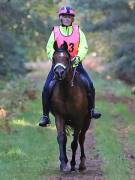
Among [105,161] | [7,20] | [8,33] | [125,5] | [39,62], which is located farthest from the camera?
[39,62]

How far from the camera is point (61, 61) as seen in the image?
11422 mm

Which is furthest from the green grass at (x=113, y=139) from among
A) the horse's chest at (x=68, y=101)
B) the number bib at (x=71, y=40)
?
the number bib at (x=71, y=40)

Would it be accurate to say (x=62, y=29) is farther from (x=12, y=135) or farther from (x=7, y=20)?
(x=7, y=20)

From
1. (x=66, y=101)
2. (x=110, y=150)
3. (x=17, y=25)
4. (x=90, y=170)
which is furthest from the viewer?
(x=17, y=25)

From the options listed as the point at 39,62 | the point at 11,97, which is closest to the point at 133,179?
the point at 11,97

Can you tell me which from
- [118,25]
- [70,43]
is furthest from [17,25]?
[70,43]

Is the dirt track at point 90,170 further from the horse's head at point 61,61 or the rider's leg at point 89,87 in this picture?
the horse's head at point 61,61

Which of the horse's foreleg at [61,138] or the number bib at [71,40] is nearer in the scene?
the horse's foreleg at [61,138]

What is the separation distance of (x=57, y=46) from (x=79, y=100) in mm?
1138

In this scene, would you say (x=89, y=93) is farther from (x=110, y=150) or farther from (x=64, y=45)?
(x=110, y=150)

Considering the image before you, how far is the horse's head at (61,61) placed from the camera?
11305 millimetres

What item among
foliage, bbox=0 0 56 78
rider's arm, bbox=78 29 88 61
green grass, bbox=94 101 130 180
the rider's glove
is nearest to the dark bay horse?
the rider's glove

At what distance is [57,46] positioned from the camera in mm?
11727

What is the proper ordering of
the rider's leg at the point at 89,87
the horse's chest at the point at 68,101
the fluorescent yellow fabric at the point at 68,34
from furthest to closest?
the rider's leg at the point at 89,87, the fluorescent yellow fabric at the point at 68,34, the horse's chest at the point at 68,101
